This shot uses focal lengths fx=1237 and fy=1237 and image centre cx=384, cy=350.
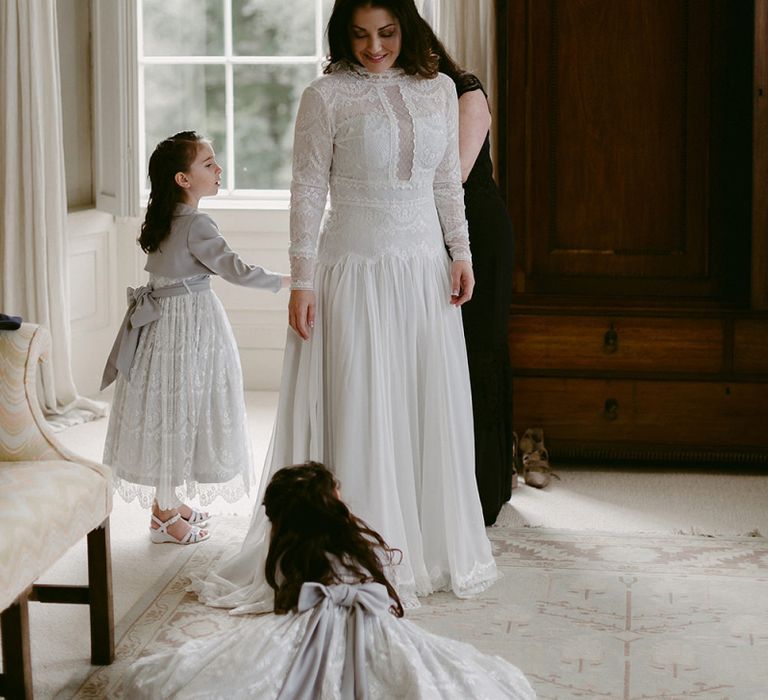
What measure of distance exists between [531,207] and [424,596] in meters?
1.67

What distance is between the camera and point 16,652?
2350mm

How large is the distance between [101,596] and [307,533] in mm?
646

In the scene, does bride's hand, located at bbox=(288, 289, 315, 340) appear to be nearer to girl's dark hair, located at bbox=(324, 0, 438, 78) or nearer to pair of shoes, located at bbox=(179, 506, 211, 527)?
girl's dark hair, located at bbox=(324, 0, 438, 78)

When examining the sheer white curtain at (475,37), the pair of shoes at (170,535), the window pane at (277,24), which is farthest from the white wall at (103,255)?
the pair of shoes at (170,535)

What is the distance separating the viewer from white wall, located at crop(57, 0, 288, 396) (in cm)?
545

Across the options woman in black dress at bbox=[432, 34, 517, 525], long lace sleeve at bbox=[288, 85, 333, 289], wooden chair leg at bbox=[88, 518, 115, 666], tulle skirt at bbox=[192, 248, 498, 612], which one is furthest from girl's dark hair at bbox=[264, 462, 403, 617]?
woman in black dress at bbox=[432, 34, 517, 525]

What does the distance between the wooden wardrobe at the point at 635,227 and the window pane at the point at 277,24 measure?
1.62m

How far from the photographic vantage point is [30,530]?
2240 mm

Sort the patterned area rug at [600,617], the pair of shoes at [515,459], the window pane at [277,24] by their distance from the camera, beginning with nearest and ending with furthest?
the patterned area rug at [600,617] < the pair of shoes at [515,459] < the window pane at [277,24]

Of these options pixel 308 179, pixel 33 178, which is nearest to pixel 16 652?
pixel 308 179

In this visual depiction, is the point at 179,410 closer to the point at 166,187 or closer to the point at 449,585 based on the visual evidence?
the point at 166,187

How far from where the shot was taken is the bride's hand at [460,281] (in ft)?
10.3

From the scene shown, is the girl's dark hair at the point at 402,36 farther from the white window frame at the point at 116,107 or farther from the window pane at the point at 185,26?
the window pane at the point at 185,26

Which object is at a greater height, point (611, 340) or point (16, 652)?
point (611, 340)
